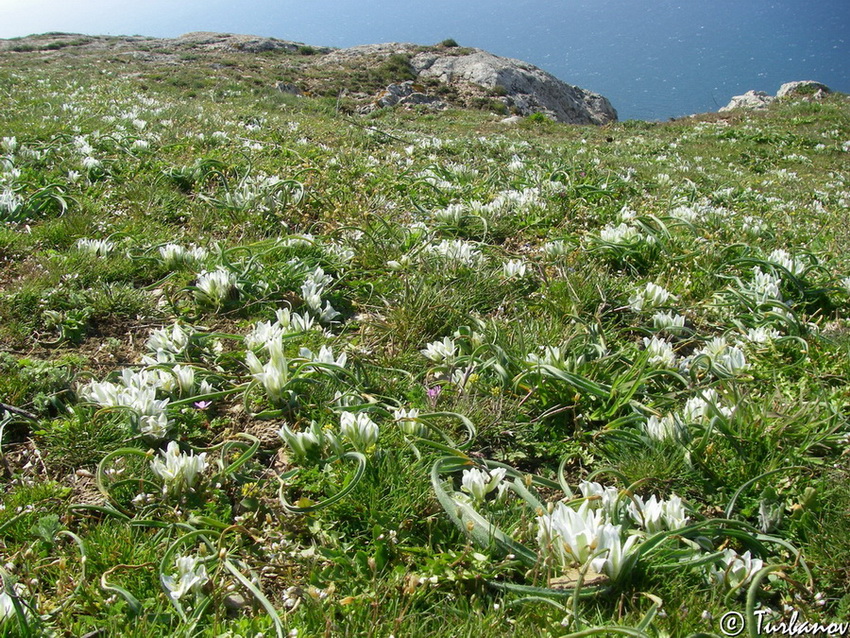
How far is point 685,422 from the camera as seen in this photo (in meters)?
2.72

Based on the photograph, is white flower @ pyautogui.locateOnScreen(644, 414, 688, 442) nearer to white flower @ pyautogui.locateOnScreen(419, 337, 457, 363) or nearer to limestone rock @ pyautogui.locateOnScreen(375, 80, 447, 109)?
white flower @ pyautogui.locateOnScreen(419, 337, 457, 363)

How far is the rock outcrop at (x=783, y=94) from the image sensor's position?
118ft

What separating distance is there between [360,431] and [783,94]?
48008 millimetres

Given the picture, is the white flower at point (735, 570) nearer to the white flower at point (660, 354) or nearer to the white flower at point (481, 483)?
the white flower at point (481, 483)

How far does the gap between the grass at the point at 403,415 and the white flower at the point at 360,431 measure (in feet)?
0.04

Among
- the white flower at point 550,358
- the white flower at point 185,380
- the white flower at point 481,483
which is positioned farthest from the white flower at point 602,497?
the white flower at point 185,380

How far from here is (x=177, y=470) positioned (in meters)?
2.37

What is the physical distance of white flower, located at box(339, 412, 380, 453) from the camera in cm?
A: 254

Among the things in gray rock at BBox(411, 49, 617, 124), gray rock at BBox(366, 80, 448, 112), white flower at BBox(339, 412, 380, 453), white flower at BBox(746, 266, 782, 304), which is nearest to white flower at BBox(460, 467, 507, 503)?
white flower at BBox(339, 412, 380, 453)

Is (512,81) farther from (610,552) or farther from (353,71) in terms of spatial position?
(610,552)

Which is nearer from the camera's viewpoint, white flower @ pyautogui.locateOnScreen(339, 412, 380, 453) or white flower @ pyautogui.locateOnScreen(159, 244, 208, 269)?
white flower @ pyautogui.locateOnScreen(339, 412, 380, 453)

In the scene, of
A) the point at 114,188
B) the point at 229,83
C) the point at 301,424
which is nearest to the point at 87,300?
the point at 301,424

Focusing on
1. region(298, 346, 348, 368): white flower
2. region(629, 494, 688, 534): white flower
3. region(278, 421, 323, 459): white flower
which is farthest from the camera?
region(298, 346, 348, 368): white flower

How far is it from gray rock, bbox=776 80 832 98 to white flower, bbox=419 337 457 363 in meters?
43.2
